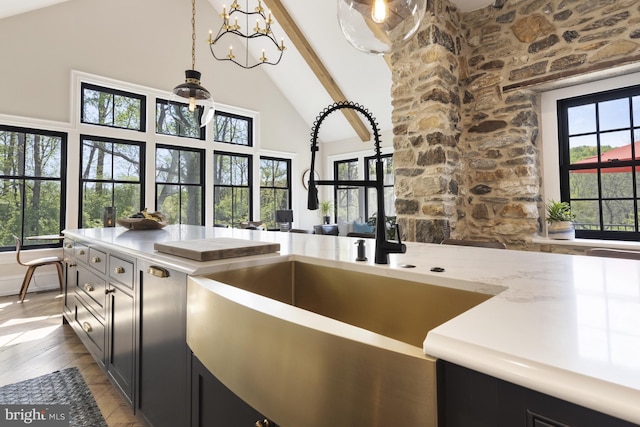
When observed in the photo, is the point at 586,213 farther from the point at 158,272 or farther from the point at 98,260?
the point at 98,260

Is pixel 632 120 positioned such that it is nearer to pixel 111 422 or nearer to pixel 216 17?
pixel 111 422

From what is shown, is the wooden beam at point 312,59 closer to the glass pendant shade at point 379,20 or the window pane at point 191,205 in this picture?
the window pane at point 191,205

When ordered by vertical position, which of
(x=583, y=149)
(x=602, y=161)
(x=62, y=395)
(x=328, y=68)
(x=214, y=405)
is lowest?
(x=62, y=395)

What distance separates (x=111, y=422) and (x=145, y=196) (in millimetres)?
4261

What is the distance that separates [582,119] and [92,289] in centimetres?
427

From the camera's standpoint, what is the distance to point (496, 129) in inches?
127

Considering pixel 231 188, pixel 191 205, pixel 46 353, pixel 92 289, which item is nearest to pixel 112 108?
pixel 191 205

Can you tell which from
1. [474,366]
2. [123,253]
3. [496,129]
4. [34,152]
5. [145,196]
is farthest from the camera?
[145,196]

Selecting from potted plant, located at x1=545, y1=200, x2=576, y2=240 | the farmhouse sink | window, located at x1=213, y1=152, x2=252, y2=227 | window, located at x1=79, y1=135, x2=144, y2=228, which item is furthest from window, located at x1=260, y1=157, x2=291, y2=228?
the farmhouse sink

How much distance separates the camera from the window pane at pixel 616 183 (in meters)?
2.87

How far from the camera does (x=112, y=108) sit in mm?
5051

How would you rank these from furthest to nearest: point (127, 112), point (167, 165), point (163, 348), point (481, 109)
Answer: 1. point (167, 165)
2. point (127, 112)
3. point (481, 109)
4. point (163, 348)

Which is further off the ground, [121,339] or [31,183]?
[31,183]

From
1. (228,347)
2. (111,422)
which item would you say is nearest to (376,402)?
(228,347)
